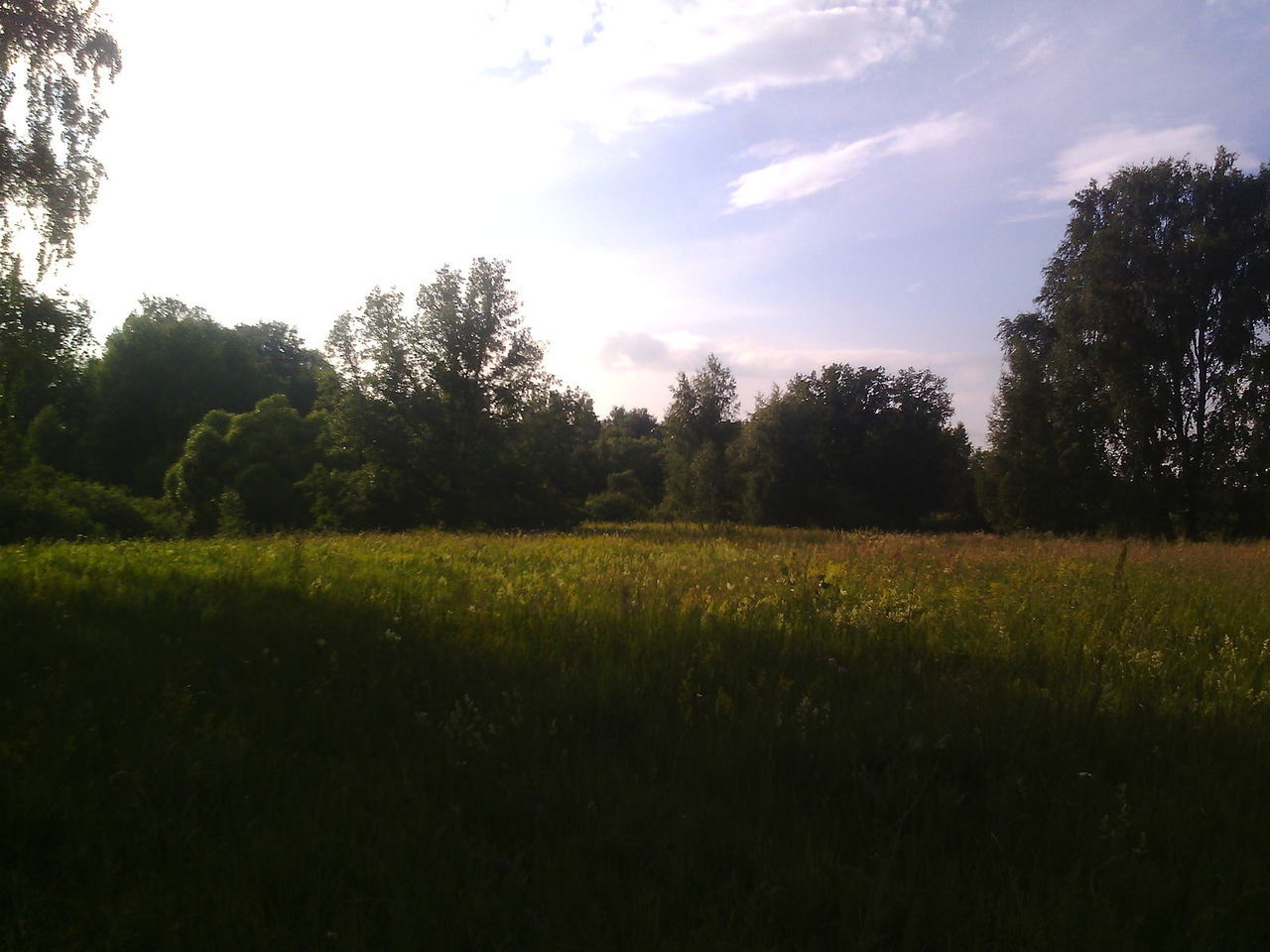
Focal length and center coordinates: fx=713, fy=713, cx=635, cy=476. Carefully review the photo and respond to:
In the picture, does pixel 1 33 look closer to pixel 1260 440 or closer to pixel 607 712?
pixel 607 712

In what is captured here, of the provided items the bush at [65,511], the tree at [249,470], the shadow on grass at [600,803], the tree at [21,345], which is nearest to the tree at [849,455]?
the tree at [249,470]

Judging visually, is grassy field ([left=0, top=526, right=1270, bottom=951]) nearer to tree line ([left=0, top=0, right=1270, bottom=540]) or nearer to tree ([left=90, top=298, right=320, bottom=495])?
tree line ([left=0, top=0, right=1270, bottom=540])

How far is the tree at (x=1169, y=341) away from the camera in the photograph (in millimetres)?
26016

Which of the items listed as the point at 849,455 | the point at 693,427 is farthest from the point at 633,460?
the point at 849,455

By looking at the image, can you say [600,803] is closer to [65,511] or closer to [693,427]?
[65,511]

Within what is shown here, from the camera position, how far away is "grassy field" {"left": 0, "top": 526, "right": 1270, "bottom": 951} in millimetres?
2430

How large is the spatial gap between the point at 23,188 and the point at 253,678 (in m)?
9.20

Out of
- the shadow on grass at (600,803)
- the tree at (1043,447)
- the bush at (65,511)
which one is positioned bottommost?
the shadow on grass at (600,803)

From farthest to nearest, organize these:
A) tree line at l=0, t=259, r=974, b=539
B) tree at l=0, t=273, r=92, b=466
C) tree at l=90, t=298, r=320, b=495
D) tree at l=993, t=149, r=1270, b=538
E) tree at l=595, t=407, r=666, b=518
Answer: tree at l=595, t=407, r=666, b=518
tree at l=90, t=298, r=320, b=495
tree at l=993, t=149, r=1270, b=538
tree line at l=0, t=259, r=974, b=539
tree at l=0, t=273, r=92, b=466

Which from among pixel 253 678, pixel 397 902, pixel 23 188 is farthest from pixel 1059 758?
pixel 23 188

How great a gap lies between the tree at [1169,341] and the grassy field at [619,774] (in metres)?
26.1

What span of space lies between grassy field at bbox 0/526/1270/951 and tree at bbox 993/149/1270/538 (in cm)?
2614

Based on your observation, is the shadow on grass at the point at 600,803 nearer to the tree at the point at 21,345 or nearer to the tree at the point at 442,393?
the tree at the point at 21,345

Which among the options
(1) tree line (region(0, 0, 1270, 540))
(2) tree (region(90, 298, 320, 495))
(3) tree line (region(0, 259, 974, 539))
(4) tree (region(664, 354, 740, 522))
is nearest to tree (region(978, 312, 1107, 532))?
(1) tree line (region(0, 0, 1270, 540))
